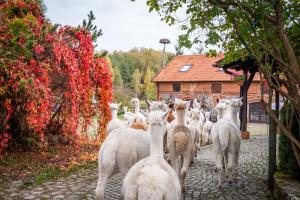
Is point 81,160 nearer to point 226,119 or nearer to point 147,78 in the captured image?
point 226,119

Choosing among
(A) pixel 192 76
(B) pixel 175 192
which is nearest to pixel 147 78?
(A) pixel 192 76

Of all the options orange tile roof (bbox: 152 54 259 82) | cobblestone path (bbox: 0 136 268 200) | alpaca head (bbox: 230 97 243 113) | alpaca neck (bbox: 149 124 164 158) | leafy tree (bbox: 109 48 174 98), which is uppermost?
leafy tree (bbox: 109 48 174 98)

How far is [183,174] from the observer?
6.38 metres

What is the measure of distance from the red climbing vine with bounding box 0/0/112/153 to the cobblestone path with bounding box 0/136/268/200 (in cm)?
185

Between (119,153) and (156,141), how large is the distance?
0.84 metres

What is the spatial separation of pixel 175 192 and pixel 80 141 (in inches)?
425

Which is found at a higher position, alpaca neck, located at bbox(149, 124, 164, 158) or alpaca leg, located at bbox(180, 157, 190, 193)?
alpaca neck, located at bbox(149, 124, 164, 158)

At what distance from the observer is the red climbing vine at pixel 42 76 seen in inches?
292

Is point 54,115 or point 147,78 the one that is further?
point 147,78

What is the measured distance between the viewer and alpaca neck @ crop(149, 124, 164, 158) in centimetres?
451

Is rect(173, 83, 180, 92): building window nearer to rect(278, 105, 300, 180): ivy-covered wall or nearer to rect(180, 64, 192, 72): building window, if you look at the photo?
rect(180, 64, 192, 72): building window

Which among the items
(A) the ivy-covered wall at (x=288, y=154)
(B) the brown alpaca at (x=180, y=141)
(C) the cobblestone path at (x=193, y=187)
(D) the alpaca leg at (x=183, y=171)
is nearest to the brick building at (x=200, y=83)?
(C) the cobblestone path at (x=193, y=187)

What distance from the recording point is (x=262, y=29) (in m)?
4.77

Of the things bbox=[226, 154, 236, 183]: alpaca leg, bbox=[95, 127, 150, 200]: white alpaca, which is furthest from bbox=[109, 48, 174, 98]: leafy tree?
bbox=[95, 127, 150, 200]: white alpaca
